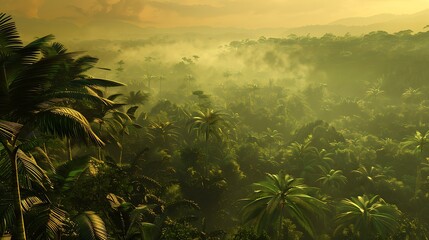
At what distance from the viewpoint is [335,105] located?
10569 cm

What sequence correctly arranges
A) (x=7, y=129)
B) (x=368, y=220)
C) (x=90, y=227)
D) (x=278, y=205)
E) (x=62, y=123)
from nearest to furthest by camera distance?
(x=7, y=129) < (x=62, y=123) < (x=90, y=227) < (x=278, y=205) < (x=368, y=220)

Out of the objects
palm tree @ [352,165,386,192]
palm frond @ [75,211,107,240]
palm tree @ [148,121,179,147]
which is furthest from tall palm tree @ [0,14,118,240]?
palm tree @ [352,165,386,192]

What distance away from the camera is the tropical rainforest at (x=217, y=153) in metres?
8.02

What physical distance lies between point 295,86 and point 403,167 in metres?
83.6

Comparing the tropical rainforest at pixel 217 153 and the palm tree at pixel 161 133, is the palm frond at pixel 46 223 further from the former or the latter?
the palm tree at pixel 161 133

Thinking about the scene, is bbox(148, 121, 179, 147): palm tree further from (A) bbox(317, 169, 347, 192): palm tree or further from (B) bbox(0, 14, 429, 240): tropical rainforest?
(A) bbox(317, 169, 347, 192): palm tree

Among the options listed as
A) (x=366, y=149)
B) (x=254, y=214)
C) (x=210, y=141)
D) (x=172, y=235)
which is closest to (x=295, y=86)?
(x=366, y=149)

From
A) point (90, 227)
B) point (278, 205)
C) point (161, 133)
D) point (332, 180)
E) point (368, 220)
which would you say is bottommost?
point (332, 180)

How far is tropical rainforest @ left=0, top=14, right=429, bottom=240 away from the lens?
8.02m

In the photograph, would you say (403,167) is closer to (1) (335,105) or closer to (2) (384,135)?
(2) (384,135)

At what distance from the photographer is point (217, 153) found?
54.0 m

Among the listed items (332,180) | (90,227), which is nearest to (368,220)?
(332,180)

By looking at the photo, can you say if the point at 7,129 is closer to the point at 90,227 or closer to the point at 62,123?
the point at 62,123

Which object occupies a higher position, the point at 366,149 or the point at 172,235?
the point at 172,235
